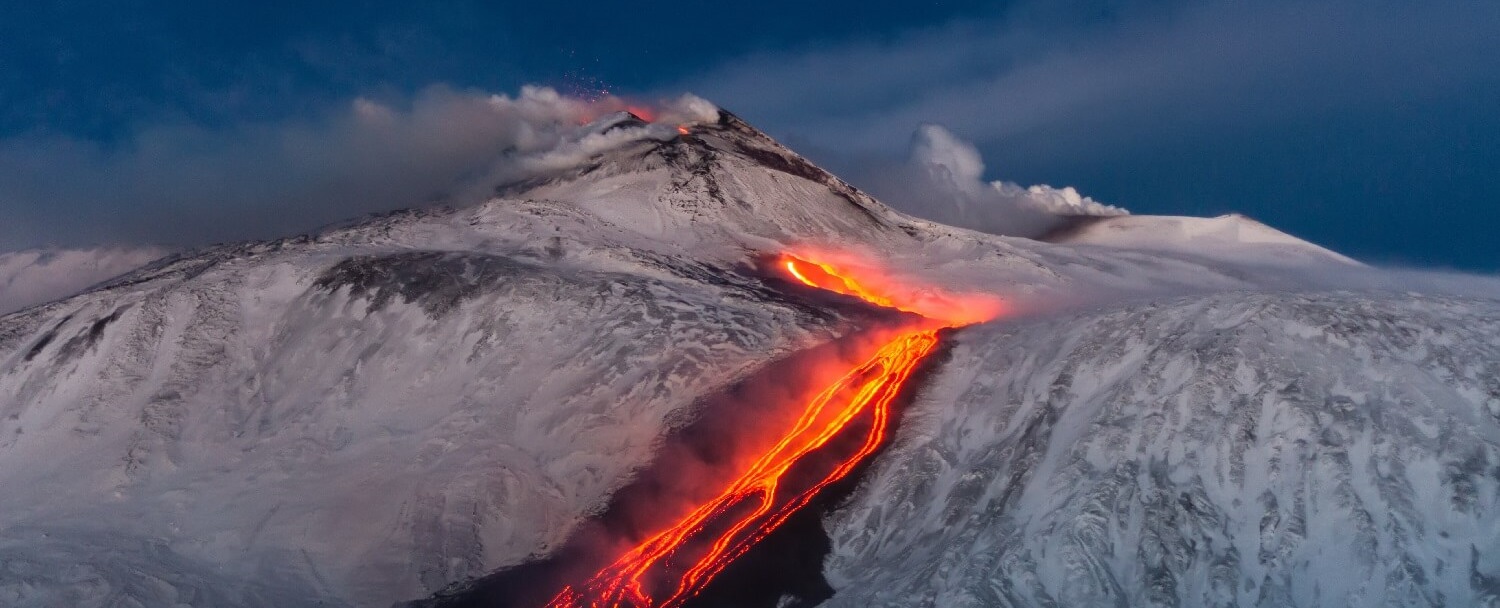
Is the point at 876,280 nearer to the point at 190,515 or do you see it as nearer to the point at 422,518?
the point at 422,518

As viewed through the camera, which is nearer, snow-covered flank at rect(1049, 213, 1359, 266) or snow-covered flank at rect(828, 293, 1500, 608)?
snow-covered flank at rect(828, 293, 1500, 608)

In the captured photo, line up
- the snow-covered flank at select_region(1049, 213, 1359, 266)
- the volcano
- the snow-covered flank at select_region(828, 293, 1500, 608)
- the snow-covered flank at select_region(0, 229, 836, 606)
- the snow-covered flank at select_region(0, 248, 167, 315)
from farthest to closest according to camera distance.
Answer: the snow-covered flank at select_region(0, 248, 167, 315), the snow-covered flank at select_region(1049, 213, 1359, 266), the snow-covered flank at select_region(0, 229, 836, 606), the volcano, the snow-covered flank at select_region(828, 293, 1500, 608)

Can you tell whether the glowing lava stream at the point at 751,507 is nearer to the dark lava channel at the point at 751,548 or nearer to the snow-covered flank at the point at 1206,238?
the dark lava channel at the point at 751,548

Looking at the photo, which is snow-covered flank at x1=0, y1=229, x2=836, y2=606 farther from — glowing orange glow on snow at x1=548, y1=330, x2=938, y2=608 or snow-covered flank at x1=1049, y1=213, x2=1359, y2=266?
snow-covered flank at x1=1049, y1=213, x2=1359, y2=266

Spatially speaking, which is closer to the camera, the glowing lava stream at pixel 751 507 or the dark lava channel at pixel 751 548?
the dark lava channel at pixel 751 548

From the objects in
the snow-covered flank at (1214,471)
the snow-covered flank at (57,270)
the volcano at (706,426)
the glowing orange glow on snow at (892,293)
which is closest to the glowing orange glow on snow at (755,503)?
the volcano at (706,426)

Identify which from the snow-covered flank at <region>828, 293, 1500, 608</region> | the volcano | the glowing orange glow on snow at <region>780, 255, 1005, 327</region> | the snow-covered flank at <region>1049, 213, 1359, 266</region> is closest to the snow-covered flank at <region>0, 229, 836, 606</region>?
the volcano
